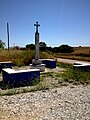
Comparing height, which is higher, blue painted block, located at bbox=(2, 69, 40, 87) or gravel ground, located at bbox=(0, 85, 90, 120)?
blue painted block, located at bbox=(2, 69, 40, 87)

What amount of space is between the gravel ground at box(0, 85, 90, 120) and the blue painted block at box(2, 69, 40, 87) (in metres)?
1.69

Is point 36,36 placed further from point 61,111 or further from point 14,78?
point 61,111

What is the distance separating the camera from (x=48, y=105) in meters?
5.71

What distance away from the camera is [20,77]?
8883 millimetres

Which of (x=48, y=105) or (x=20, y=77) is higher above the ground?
(x=20, y=77)

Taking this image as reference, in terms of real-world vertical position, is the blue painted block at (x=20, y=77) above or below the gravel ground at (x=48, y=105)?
above

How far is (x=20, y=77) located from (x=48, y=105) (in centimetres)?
343

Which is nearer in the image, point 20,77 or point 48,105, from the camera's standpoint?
point 48,105

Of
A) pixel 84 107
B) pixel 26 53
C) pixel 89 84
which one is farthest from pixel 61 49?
pixel 84 107

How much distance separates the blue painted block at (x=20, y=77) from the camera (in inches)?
343

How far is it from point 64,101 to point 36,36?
316 inches

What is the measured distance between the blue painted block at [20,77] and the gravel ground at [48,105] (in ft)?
5.53

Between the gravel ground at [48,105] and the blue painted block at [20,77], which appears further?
the blue painted block at [20,77]

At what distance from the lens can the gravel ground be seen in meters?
4.92
